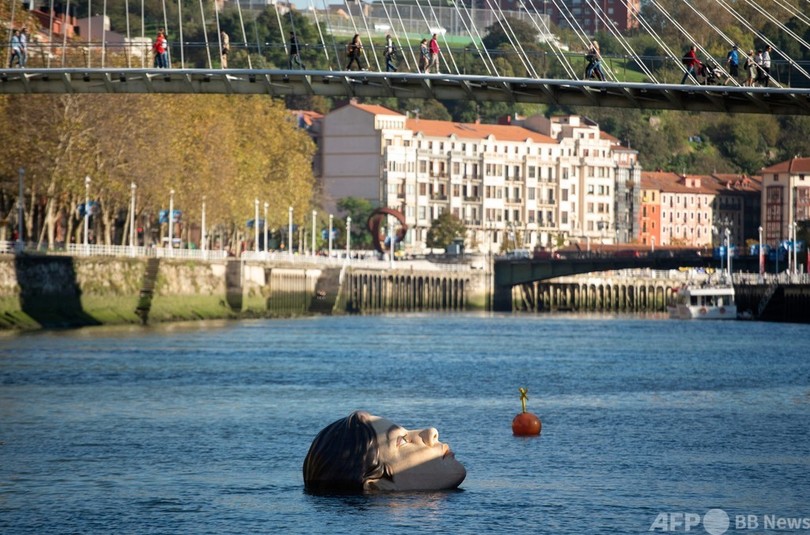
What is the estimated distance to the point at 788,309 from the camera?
168m

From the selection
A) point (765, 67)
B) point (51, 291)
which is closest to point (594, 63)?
point (765, 67)

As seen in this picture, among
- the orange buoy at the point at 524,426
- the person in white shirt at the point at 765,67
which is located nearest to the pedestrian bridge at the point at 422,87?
the person in white shirt at the point at 765,67

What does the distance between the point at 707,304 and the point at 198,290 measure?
2402 inches

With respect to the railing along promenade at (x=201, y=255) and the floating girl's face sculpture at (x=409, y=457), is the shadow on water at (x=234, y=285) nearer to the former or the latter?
the railing along promenade at (x=201, y=255)

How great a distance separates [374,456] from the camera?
3647 cm

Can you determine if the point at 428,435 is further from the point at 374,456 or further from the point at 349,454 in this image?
the point at 349,454

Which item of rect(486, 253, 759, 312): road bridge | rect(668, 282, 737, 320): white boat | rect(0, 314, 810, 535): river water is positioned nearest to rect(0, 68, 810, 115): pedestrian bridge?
rect(0, 314, 810, 535): river water

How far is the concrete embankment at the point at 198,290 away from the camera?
105562mm

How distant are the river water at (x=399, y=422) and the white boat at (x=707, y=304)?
70691 mm

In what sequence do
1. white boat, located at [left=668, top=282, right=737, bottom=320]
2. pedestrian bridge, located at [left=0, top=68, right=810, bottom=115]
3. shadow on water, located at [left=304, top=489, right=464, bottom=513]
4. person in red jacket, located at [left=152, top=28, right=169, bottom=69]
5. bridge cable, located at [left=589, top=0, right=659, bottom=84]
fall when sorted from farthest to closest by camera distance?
white boat, located at [left=668, top=282, right=737, bottom=320]
person in red jacket, located at [left=152, top=28, right=169, bottom=69]
pedestrian bridge, located at [left=0, top=68, right=810, bottom=115]
bridge cable, located at [left=589, top=0, right=659, bottom=84]
shadow on water, located at [left=304, top=489, right=464, bottom=513]

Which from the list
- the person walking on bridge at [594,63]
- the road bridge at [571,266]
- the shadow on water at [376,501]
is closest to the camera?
the shadow on water at [376,501]

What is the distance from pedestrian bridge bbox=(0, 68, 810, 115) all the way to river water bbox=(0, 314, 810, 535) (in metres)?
10.0

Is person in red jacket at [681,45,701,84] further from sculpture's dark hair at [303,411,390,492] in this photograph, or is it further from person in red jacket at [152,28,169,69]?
sculpture's dark hair at [303,411,390,492]

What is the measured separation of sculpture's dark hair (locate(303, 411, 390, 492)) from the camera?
36.2m
